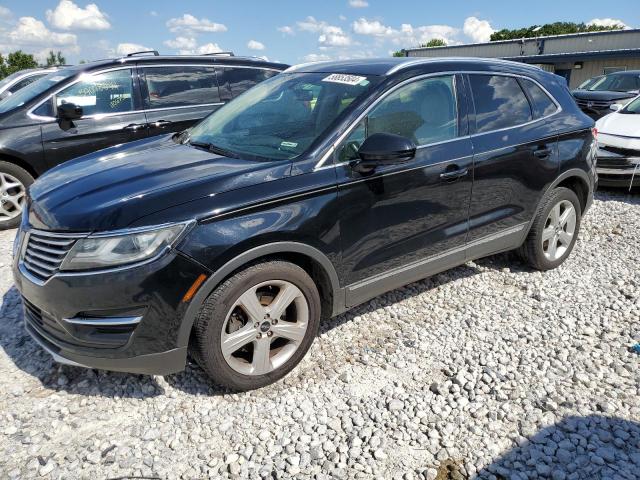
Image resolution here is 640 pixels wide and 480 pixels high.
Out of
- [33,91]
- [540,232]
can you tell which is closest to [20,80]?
[33,91]

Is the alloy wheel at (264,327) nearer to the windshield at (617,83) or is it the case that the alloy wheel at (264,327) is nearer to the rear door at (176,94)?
the rear door at (176,94)

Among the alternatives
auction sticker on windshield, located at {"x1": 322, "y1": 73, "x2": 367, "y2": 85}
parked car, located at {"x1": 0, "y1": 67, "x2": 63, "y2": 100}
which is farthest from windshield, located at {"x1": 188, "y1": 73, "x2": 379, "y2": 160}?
parked car, located at {"x1": 0, "y1": 67, "x2": 63, "y2": 100}

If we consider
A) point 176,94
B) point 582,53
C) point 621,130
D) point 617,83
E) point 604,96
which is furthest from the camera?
point 582,53

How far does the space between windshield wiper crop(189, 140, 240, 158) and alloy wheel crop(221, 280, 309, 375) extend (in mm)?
908

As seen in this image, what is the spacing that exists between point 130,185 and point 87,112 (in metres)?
3.70

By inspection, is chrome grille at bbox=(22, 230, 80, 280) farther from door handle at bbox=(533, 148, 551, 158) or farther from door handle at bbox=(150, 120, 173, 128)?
door handle at bbox=(150, 120, 173, 128)

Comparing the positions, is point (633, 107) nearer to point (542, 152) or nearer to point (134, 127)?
point (542, 152)

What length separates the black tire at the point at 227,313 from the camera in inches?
101

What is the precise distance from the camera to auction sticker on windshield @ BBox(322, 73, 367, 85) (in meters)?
3.27

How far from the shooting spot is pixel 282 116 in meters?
3.38

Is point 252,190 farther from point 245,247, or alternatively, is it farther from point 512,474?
point 512,474

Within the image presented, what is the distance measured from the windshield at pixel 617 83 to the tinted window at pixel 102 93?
11.3 metres

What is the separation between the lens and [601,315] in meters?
3.77

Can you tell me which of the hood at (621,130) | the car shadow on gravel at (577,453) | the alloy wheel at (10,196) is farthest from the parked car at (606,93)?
the alloy wheel at (10,196)
